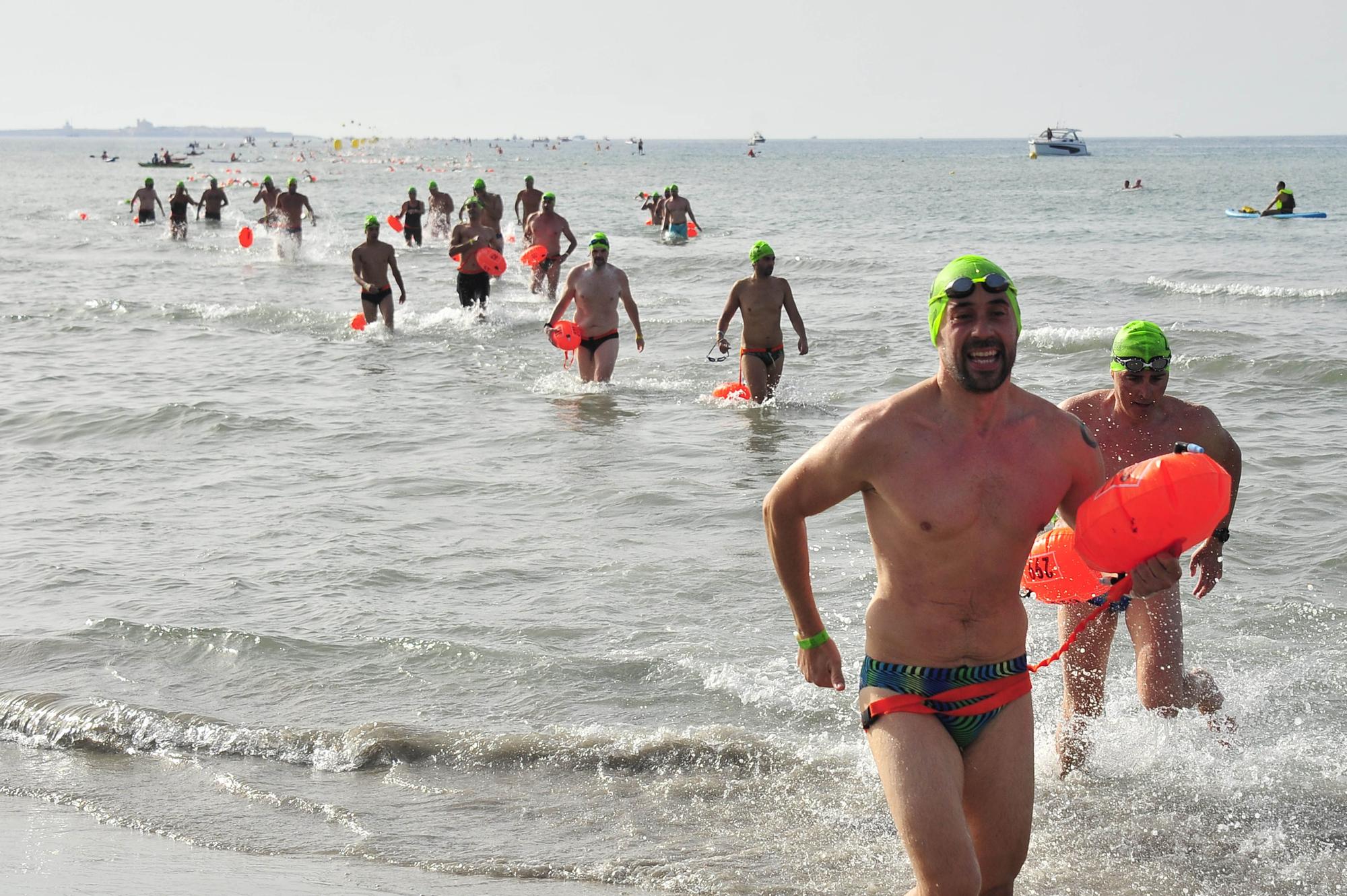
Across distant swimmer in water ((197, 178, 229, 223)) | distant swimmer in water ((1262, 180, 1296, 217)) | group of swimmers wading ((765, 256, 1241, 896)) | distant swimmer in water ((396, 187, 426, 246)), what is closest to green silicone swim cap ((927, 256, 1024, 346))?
group of swimmers wading ((765, 256, 1241, 896))

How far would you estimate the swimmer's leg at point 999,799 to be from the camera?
3.37m

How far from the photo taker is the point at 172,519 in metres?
9.05

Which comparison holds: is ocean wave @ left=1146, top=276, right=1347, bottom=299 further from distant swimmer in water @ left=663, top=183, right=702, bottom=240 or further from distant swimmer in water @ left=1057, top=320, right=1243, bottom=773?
distant swimmer in water @ left=1057, top=320, right=1243, bottom=773

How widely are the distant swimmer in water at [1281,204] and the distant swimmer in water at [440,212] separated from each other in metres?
20.6

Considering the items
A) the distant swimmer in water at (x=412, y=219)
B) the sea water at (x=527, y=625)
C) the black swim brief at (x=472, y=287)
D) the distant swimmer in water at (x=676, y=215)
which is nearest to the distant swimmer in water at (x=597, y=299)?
the sea water at (x=527, y=625)

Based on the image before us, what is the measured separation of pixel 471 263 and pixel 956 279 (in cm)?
1544

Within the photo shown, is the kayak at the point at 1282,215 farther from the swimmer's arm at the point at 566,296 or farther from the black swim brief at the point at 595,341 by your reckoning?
the swimmer's arm at the point at 566,296

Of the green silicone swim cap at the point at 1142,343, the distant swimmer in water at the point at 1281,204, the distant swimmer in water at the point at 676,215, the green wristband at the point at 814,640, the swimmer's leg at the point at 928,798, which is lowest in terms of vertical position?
the swimmer's leg at the point at 928,798

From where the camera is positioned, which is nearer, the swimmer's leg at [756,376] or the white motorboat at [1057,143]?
the swimmer's leg at [756,376]

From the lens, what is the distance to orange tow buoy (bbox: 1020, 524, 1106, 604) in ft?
13.3

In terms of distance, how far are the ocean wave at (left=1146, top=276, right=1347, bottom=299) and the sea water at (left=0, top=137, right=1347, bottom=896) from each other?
1826 mm

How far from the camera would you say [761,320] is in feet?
38.8

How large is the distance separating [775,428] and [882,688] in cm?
845

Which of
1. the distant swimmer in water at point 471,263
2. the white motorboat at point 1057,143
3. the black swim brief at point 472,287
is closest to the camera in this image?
the distant swimmer in water at point 471,263
